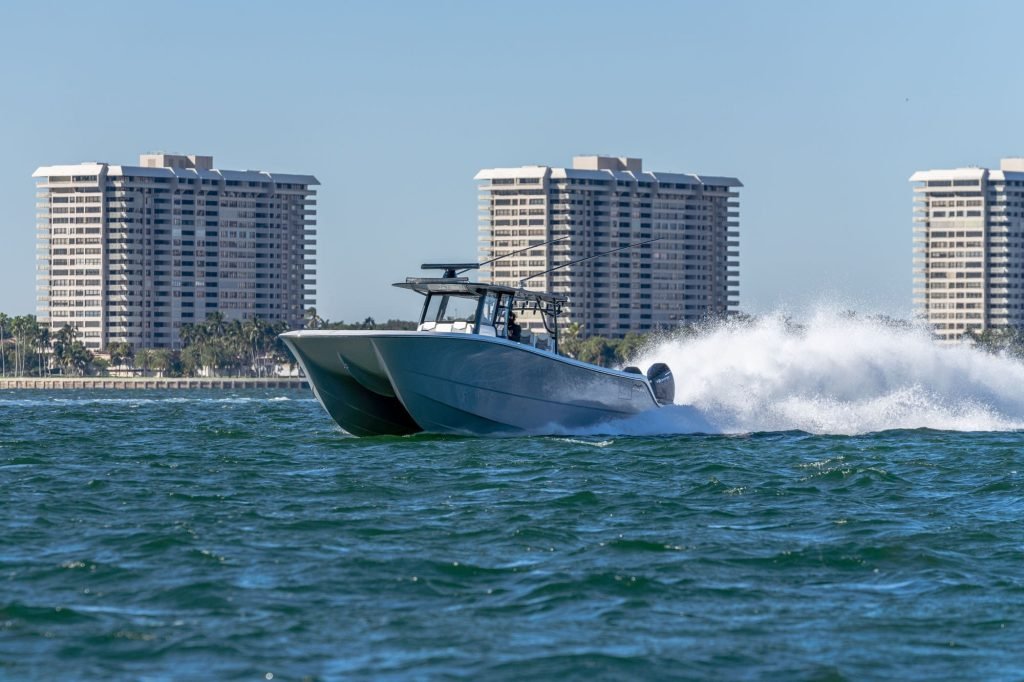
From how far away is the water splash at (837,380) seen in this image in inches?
1689

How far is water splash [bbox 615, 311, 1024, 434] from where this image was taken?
4291cm

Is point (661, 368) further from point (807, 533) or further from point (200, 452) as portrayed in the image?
point (807, 533)

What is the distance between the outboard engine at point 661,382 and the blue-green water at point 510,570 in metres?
8.57

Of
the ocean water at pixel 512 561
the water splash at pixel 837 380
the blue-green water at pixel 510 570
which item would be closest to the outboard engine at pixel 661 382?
the water splash at pixel 837 380

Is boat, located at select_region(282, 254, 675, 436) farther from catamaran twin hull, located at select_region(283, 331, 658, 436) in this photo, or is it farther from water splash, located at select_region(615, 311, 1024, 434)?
water splash, located at select_region(615, 311, 1024, 434)

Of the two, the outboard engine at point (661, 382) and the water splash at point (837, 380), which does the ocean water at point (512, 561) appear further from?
the water splash at point (837, 380)

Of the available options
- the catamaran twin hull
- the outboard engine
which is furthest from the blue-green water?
the outboard engine

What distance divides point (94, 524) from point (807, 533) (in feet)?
27.9

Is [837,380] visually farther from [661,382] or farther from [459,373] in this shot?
[459,373]

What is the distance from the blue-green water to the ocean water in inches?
1.9

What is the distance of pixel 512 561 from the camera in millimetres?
17922

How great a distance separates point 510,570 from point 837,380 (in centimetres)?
2843

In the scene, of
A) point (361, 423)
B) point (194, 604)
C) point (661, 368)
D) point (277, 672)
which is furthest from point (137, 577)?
point (661, 368)

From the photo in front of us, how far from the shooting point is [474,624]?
14562 millimetres
